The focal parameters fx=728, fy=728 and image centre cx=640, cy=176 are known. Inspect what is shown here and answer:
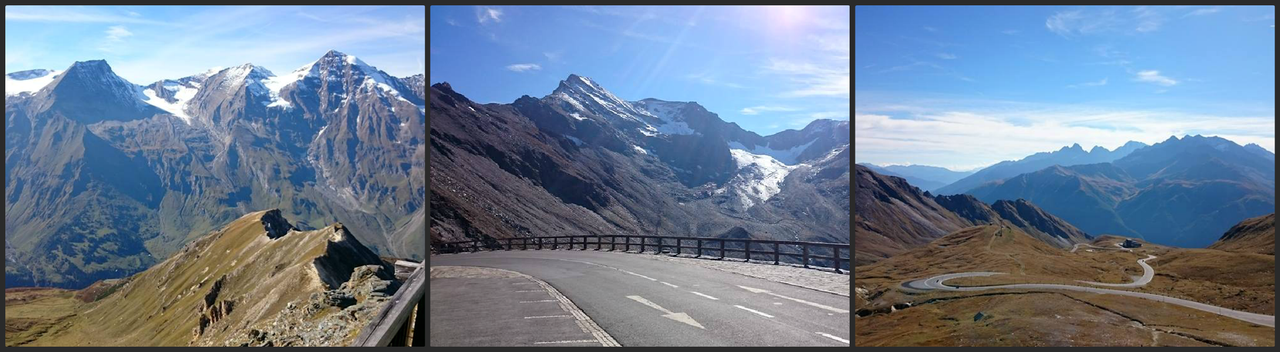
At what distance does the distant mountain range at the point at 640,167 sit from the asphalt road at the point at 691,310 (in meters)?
103

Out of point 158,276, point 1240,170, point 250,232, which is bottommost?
point 158,276

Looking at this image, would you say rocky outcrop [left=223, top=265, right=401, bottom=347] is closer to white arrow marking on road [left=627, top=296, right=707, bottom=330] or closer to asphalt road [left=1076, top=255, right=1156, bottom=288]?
white arrow marking on road [left=627, top=296, right=707, bottom=330]

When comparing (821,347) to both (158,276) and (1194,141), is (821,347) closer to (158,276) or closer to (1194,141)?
(158,276)

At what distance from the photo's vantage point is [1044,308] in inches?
3019

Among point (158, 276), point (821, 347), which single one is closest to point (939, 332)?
point (821, 347)

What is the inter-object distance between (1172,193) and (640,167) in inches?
4264

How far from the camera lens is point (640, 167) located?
180 meters

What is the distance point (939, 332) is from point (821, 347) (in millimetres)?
67603

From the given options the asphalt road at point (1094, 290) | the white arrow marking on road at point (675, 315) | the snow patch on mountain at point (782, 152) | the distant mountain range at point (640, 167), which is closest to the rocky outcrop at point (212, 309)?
the distant mountain range at point (640, 167)

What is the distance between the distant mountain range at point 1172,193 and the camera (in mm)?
111750

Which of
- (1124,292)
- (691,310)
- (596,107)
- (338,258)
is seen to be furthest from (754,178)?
(691,310)

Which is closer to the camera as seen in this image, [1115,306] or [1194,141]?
[1115,306]

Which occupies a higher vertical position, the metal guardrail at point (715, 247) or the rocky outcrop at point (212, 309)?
the metal guardrail at point (715, 247)

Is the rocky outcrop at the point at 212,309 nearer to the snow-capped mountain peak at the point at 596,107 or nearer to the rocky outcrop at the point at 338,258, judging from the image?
the rocky outcrop at the point at 338,258
